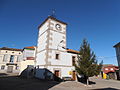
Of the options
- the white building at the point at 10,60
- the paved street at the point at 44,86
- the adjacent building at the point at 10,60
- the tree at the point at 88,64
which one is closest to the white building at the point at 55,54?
the paved street at the point at 44,86

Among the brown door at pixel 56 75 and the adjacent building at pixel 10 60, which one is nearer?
the brown door at pixel 56 75

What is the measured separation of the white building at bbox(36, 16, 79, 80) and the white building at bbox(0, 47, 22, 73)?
18.8m

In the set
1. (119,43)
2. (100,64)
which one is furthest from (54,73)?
(119,43)

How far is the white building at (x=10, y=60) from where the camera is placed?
3078cm

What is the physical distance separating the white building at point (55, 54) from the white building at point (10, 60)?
18761 mm

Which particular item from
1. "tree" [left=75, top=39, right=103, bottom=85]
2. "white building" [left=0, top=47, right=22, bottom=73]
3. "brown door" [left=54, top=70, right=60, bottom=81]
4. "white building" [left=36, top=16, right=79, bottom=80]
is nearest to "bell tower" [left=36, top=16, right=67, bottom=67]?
"white building" [left=36, top=16, right=79, bottom=80]

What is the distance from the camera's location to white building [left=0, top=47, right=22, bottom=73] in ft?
101

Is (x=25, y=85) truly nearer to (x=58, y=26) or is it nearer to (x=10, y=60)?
(x=58, y=26)

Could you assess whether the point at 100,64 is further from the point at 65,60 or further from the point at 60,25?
the point at 60,25

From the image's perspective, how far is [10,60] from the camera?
32125 millimetres

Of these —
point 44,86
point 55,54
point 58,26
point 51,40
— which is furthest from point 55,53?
point 44,86

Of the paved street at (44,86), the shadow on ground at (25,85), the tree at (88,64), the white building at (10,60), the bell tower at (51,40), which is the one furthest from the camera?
the white building at (10,60)

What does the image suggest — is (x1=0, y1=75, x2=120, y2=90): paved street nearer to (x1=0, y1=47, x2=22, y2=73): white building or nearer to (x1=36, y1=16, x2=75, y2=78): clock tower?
(x1=36, y1=16, x2=75, y2=78): clock tower

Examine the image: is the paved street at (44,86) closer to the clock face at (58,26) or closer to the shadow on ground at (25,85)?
the shadow on ground at (25,85)
